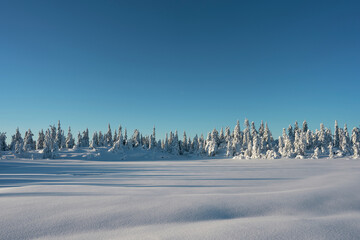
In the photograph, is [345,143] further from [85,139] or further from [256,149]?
[85,139]

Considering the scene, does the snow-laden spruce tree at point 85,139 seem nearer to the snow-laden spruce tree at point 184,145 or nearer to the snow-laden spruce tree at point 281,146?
the snow-laden spruce tree at point 184,145

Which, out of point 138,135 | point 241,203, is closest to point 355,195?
point 241,203

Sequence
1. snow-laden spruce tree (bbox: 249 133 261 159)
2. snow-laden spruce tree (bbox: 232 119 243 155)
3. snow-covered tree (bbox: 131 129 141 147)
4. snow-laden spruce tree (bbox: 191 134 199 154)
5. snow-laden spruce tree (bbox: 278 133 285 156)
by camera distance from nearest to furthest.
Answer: snow-laden spruce tree (bbox: 278 133 285 156)
snow-laden spruce tree (bbox: 249 133 261 159)
snow-laden spruce tree (bbox: 232 119 243 155)
snow-laden spruce tree (bbox: 191 134 199 154)
snow-covered tree (bbox: 131 129 141 147)

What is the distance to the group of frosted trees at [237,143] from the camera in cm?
5147

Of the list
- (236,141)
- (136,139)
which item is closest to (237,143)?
(236,141)

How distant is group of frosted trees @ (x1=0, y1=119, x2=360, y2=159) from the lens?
5147 centimetres

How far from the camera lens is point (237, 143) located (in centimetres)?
7575

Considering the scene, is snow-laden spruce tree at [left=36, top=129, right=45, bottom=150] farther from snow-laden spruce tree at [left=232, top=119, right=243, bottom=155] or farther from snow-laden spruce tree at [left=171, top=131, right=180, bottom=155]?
snow-laden spruce tree at [left=232, top=119, right=243, bottom=155]

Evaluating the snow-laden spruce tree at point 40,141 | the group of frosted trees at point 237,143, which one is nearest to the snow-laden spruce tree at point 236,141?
the group of frosted trees at point 237,143

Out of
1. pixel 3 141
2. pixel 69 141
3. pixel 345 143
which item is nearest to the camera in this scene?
pixel 345 143

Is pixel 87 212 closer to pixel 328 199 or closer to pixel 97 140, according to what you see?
pixel 328 199

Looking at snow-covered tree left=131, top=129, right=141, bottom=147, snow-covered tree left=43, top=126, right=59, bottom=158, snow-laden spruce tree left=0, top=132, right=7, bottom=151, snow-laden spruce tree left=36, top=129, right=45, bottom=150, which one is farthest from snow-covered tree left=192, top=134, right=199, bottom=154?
snow-laden spruce tree left=0, top=132, right=7, bottom=151

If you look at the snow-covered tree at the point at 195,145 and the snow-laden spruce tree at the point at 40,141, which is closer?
the snow-laden spruce tree at the point at 40,141

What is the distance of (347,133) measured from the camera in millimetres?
57750
